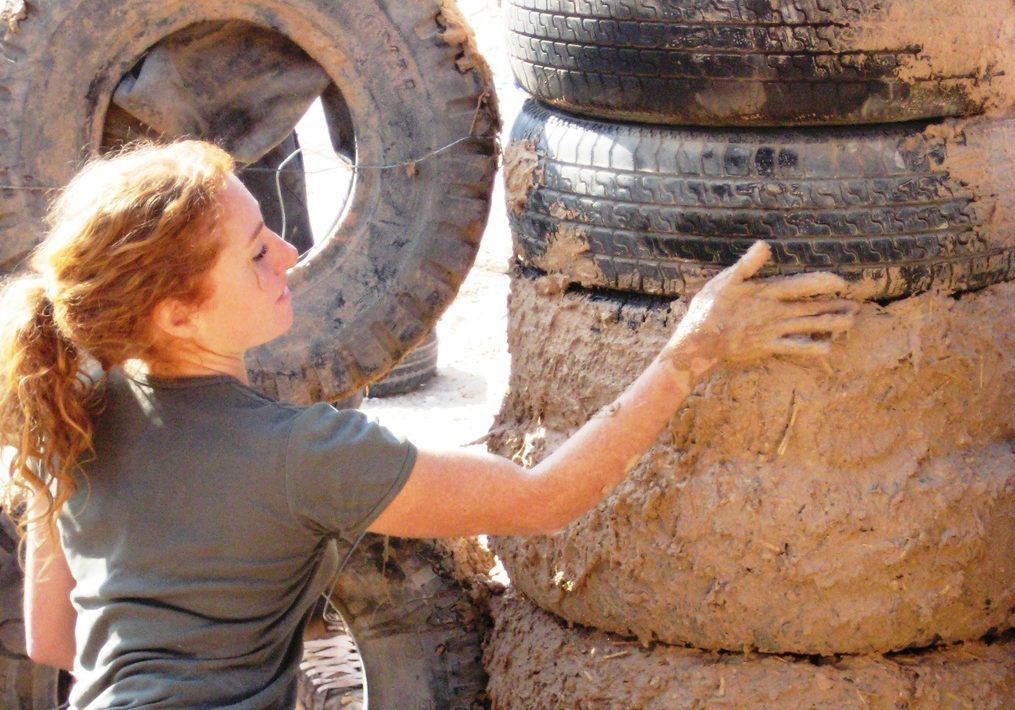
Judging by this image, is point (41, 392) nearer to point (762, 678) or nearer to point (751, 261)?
point (751, 261)

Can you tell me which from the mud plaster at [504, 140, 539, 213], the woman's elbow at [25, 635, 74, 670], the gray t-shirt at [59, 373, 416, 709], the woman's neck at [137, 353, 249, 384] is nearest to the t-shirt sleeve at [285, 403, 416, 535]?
the gray t-shirt at [59, 373, 416, 709]

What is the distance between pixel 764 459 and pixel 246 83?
5.33ft

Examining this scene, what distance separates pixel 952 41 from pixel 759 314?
1.96 feet

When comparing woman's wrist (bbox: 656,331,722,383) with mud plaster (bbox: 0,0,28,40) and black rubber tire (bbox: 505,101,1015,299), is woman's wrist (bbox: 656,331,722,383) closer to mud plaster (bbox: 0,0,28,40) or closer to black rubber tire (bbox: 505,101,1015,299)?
black rubber tire (bbox: 505,101,1015,299)

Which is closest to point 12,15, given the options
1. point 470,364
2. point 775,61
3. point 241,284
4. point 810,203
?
point 241,284

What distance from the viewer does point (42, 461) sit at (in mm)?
2006

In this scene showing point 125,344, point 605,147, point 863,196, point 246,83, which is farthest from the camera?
point 246,83

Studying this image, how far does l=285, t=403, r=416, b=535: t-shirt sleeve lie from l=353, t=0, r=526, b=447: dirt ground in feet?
9.67

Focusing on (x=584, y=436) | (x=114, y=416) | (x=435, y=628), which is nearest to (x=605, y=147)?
(x=584, y=436)

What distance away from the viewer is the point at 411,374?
6199 millimetres

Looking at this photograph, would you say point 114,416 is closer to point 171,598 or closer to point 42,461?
point 42,461

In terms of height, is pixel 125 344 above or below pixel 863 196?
below

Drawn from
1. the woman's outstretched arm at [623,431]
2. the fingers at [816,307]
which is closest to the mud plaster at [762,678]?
the woman's outstretched arm at [623,431]

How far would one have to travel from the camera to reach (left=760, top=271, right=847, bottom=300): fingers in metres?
2.26
